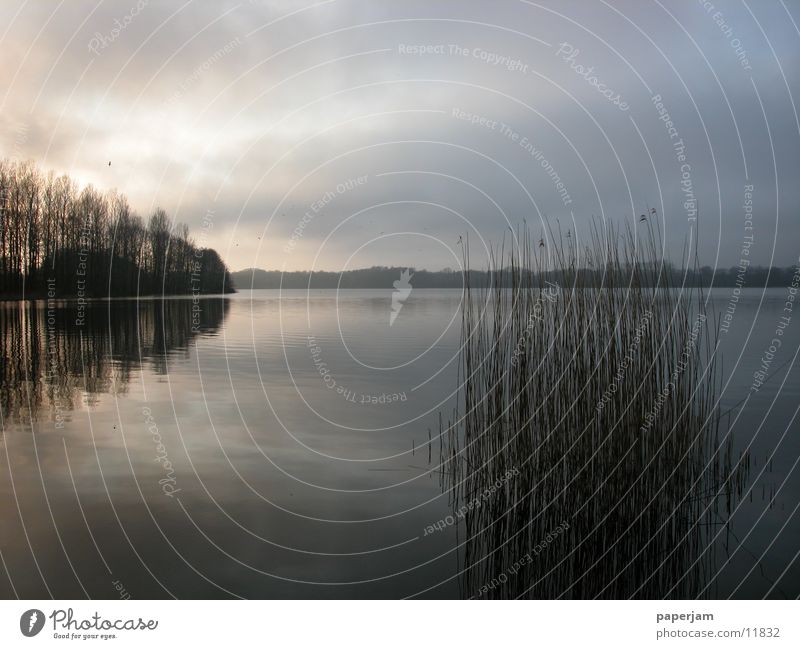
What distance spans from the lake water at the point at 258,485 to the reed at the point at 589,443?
1.32 ft

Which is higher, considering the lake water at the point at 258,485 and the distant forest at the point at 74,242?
the distant forest at the point at 74,242

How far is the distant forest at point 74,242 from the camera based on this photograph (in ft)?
43.6

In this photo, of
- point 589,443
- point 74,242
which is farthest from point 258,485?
point 74,242

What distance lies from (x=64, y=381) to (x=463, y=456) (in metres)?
8.35

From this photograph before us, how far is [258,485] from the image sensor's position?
5738 mm

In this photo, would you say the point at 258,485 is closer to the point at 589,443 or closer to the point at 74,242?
the point at 589,443

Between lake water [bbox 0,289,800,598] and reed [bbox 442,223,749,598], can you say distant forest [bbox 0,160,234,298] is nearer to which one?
lake water [bbox 0,289,800,598]

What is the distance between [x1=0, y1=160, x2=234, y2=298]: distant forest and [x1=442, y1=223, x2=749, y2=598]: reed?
10.2ft

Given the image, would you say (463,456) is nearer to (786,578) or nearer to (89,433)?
(786,578)

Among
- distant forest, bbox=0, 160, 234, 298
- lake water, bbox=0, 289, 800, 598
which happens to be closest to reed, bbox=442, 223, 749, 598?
lake water, bbox=0, 289, 800, 598

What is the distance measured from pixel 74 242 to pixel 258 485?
17091 mm

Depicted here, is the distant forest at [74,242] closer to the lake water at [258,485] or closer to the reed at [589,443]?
the lake water at [258,485]

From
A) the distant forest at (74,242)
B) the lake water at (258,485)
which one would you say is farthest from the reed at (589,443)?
the distant forest at (74,242)

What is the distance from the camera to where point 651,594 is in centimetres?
414
